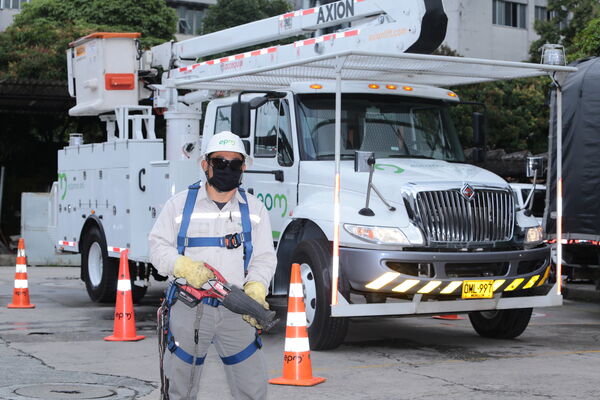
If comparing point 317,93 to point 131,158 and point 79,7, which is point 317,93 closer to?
point 131,158

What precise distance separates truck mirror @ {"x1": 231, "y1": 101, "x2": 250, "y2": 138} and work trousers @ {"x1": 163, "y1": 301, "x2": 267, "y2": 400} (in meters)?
5.10

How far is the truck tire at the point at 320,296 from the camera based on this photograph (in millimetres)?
10000

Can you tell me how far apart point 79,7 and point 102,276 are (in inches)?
1346

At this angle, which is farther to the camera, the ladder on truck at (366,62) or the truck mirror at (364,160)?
the ladder on truck at (366,62)

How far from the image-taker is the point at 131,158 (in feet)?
45.3

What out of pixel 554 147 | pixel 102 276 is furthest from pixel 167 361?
pixel 102 276

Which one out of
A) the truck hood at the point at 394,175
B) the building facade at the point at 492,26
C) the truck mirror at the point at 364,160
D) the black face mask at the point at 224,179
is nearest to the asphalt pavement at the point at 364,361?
the truck hood at the point at 394,175

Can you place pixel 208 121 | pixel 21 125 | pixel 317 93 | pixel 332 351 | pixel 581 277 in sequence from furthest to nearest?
1. pixel 21 125
2. pixel 581 277
3. pixel 208 121
4. pixel 317 93
5. pixel 332 351

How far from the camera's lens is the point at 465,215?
1030 centimetres

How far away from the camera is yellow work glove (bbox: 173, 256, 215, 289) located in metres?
5.43

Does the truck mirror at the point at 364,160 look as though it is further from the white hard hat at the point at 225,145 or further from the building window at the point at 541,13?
the building window at the point at 541,13

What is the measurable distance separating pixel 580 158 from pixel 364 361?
4.67 m

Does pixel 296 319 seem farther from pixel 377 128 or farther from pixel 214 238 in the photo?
pixel 377 128

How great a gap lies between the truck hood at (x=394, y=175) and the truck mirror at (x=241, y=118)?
2.46 ft
